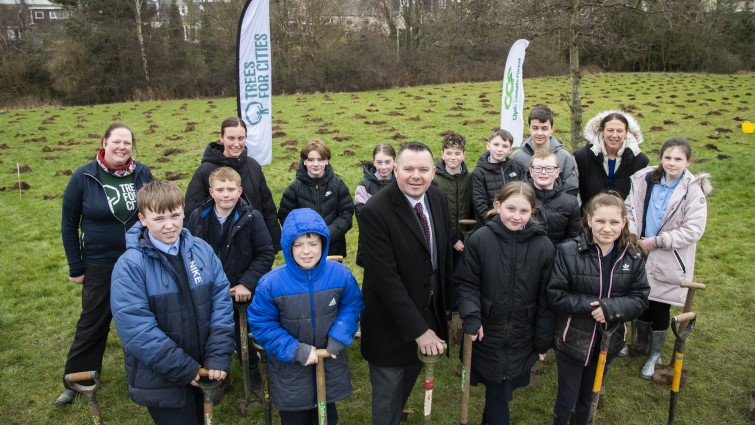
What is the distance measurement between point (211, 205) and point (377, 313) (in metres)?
1.74

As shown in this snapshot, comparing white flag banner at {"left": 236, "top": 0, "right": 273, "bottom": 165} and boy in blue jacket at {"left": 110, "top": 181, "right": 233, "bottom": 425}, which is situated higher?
white flag banner at {"left": 236, "top": 0, "right": 273, "bottom": 165}

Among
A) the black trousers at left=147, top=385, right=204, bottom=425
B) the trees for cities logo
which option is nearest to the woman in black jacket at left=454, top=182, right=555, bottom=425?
the black trousers at left=147, top=385, right=204, bottom=425

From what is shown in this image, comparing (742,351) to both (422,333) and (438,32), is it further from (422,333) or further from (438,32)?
(438,32)

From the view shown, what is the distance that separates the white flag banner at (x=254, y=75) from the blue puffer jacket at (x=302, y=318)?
419 centimetres

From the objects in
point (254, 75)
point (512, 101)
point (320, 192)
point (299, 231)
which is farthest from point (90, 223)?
point (512, 101)

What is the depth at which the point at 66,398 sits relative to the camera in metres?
4.46

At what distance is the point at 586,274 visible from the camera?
11.4ft

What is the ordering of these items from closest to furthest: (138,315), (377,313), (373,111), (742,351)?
1. (138,315)
2. (377,313)
3. (742,351)
4. (373,111)

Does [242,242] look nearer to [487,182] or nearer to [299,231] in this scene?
[299,231]

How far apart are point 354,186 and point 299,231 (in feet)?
28.2

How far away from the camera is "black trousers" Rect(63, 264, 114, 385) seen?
14.1 ft

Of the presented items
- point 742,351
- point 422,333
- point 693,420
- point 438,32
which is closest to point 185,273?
point 422,333

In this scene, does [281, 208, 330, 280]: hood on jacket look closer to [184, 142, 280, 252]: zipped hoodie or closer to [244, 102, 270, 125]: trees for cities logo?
[184, 142, 280, 252]: zipped hoodie

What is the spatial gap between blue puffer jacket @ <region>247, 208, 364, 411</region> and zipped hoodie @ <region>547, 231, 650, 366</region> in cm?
143
